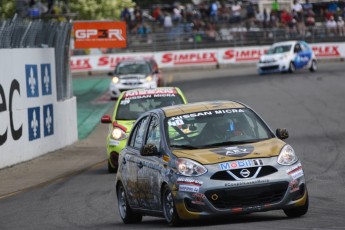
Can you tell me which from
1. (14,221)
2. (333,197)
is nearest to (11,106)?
(14,221)

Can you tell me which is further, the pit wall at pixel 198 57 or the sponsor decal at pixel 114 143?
the pit wall at pixel 198 57

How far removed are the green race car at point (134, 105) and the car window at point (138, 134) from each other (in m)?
6.33

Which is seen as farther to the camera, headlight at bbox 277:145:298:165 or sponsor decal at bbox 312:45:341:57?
sponsor decal at bbox 312:45:341:57

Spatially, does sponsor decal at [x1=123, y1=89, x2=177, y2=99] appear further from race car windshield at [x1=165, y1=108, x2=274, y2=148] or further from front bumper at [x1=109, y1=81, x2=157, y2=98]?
front bumper at [x1=109, y1=81, x2=157, y2=98]

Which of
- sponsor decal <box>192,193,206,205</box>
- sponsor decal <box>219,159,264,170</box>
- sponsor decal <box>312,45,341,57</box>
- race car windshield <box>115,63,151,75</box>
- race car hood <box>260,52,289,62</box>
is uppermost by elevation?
sponsor decal <box>219,159,264,170</box>

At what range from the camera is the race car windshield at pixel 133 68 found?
3872 cm

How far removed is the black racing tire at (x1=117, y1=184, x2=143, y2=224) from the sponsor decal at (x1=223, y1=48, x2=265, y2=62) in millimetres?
43567

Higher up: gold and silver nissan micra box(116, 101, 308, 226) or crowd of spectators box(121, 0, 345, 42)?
gold and silver nissan micra box(116, 101, 308, 226)

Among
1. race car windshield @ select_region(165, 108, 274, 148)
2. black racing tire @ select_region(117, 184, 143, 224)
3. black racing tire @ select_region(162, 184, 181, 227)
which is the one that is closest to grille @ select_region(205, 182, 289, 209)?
black racing tire @ select_region(162, 184, 181, 227)

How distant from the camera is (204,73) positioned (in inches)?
2068

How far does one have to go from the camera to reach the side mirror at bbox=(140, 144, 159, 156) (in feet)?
36.4

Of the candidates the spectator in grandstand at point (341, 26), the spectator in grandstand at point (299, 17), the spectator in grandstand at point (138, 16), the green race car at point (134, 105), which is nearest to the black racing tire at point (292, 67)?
the spectator in grandstand at point (299, 17)

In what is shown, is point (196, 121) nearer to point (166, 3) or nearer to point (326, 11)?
point (326, 11)

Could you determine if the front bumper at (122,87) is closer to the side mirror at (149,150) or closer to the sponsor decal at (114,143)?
the sponsor decal at (114,143)
